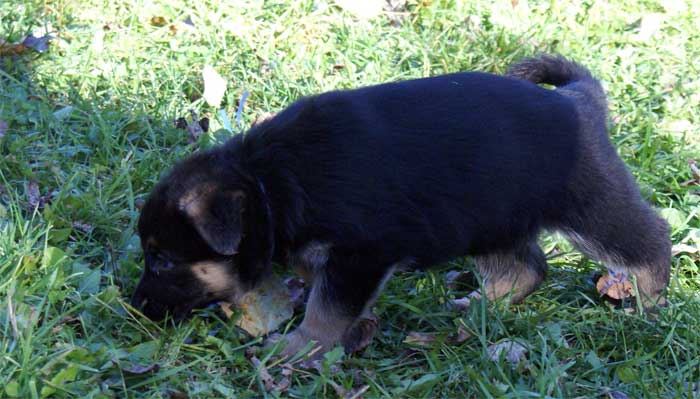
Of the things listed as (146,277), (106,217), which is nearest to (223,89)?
(106,217)

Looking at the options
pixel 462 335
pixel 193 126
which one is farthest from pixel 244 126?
pixel 462 335

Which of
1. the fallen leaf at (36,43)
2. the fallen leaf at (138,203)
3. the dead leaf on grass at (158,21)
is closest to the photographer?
the fallen leaf at (138,203)

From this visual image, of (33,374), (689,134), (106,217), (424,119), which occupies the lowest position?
(689,134)

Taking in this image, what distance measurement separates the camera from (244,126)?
5277mm

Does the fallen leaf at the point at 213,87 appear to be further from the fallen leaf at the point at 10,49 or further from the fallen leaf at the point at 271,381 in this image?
the fallen leaf at the point at 271,381

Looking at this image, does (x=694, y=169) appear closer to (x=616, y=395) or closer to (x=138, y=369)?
(x=616, y=395)

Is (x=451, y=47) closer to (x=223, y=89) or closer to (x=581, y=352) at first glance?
(x=223, y=89)

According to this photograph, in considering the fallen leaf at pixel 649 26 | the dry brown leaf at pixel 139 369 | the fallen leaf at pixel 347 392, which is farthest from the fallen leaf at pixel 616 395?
the fallen leaf at pixel 649 26

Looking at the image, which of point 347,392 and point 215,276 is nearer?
point 347,392

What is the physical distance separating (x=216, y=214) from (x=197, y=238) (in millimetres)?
196

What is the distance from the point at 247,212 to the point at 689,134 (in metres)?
3.20

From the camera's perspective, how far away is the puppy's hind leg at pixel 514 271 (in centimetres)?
430

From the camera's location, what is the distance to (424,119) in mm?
3725

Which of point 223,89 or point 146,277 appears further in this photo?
point 223,89
